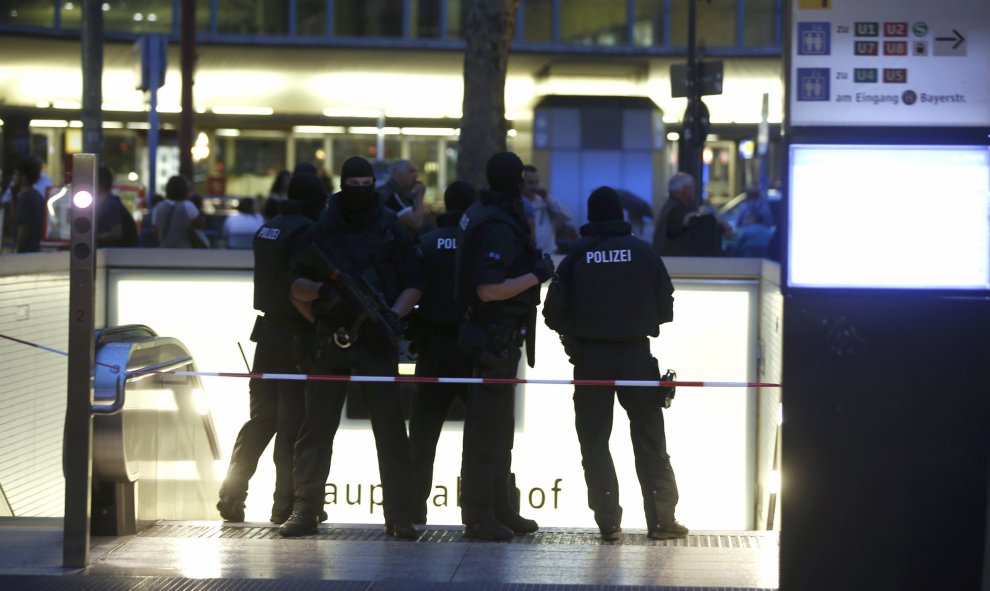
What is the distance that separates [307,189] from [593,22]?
2616cm

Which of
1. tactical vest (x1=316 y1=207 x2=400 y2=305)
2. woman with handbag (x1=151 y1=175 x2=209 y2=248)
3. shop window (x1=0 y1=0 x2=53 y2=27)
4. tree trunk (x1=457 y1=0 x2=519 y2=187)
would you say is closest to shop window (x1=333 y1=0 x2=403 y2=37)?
shop window (x1=0 y1=0 x2=53 y2=27)

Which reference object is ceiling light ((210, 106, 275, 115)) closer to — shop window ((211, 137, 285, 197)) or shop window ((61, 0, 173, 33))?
shop window ((211, 137, 285, 197))

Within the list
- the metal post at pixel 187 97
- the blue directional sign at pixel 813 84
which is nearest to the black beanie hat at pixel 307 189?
the blue directional sign at pixel 813 84

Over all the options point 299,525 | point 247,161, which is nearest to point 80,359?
point 299,525

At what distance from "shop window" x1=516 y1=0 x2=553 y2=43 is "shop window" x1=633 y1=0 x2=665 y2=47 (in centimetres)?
195

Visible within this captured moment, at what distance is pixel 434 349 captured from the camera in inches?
313

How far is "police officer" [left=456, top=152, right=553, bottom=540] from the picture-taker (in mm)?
7086

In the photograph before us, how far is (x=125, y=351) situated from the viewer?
7137 mm

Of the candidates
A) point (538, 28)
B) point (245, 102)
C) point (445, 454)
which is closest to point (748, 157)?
point (538, 28)

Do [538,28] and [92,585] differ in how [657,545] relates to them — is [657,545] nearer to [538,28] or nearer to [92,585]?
[92,585]

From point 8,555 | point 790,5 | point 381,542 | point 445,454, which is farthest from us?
point 445,454

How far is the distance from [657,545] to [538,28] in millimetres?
27236

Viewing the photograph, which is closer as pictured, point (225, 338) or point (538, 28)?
point (225, 338)

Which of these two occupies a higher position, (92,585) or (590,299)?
(590,299)
